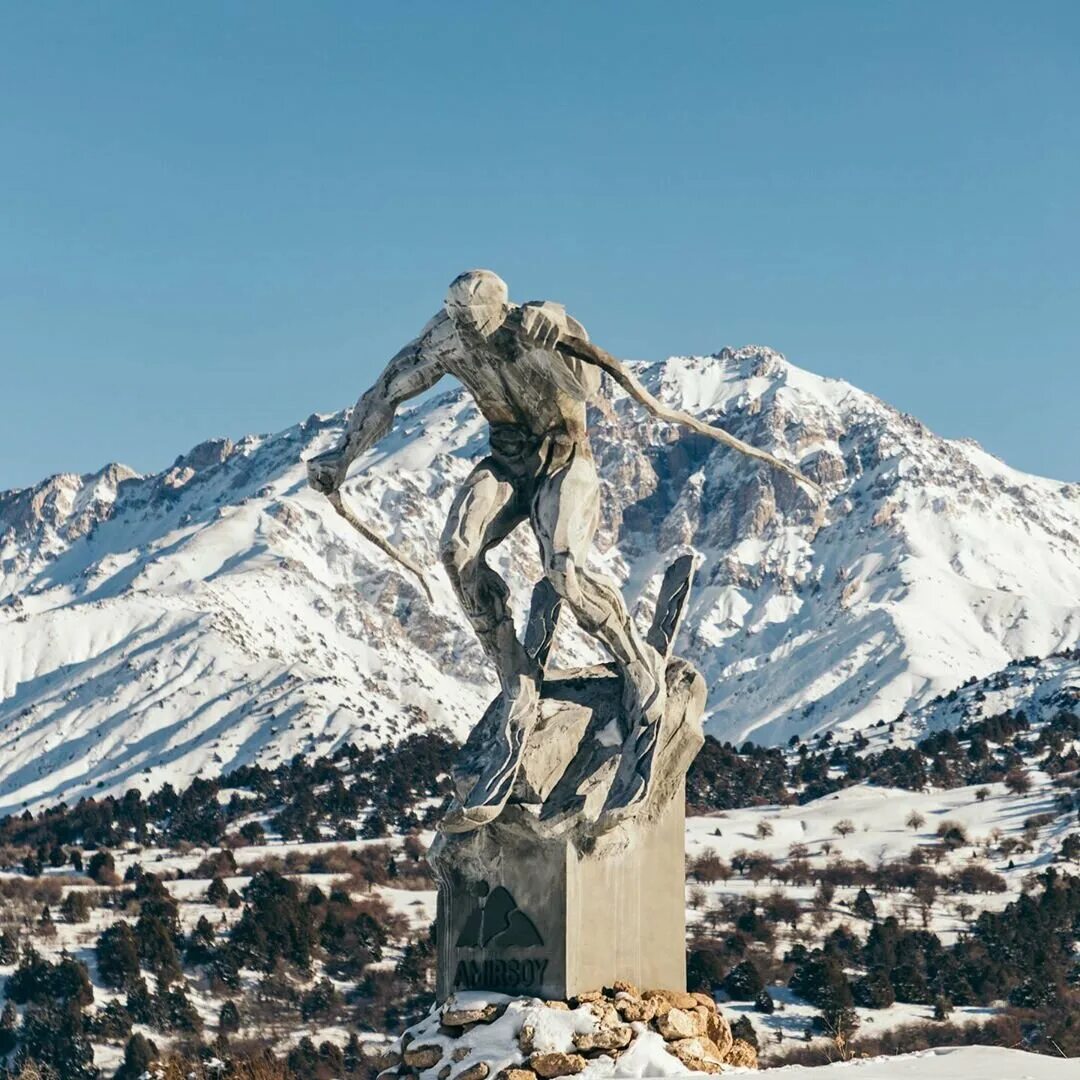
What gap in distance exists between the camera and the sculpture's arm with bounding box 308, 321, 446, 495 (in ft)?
63.7

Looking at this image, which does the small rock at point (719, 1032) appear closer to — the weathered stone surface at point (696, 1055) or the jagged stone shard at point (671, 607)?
the weathered stone surface at point (696, 1055)

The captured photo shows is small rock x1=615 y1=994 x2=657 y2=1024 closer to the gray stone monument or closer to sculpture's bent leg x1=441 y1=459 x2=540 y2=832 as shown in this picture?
the gray stone monument

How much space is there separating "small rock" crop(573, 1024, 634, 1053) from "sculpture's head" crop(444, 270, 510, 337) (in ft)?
18.9

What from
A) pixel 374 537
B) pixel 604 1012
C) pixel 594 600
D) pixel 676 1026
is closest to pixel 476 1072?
pixel 604 1012

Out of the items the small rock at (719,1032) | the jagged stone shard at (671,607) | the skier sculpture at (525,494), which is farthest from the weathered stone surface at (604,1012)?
the jagged stone shard at (671,607)

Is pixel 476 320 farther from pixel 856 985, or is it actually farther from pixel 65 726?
pixel 65 726

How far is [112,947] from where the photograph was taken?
77.0 meters

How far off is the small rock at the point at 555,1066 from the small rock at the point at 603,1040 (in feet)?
0.58

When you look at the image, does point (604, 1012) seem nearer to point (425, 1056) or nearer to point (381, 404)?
point (425, 1056)

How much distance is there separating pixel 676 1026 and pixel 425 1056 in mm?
2008

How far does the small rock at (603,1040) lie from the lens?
1723 centimetres

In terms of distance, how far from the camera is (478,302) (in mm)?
18625

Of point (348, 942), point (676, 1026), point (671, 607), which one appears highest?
point (348, 942)

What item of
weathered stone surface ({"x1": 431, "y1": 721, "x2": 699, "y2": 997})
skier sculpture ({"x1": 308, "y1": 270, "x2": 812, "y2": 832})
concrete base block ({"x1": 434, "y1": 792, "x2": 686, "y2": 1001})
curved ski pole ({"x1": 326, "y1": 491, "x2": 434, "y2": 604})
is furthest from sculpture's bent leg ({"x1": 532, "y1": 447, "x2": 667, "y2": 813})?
curved ski pole ({"x1": 326, "y1": 491, "x2": 434, "y2": 604})
